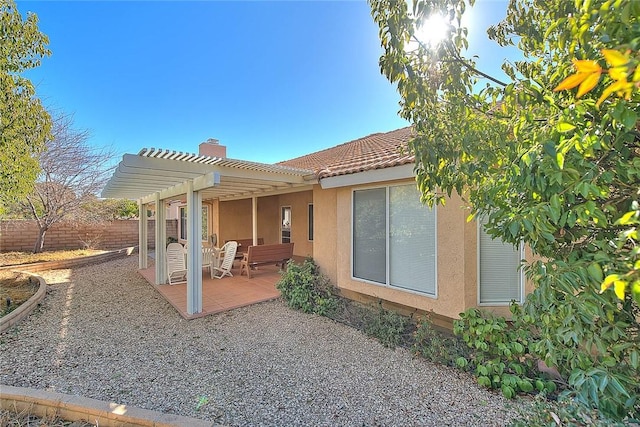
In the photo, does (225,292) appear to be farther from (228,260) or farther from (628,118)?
(628,118)

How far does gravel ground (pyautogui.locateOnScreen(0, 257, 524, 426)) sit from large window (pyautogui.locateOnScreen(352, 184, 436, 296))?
152 cm

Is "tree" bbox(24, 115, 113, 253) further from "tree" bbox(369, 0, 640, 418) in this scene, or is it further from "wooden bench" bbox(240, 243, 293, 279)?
"tree" bbox(369, 0, 640, 418)

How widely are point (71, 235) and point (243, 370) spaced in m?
19.5

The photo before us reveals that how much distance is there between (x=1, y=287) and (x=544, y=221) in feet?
48.1

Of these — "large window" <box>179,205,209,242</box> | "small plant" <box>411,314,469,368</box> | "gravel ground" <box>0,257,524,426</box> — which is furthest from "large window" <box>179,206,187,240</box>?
"small plant" <box>411,314,469,368</box>

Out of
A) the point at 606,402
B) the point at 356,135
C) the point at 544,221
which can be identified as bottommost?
the point at 606,402

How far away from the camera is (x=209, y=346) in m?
5.82

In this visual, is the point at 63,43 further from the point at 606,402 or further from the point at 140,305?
the point at 606,402

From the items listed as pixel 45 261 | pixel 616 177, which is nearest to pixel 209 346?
pixel 616 177

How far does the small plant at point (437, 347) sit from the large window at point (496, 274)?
3.32 ft

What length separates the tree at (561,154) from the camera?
1.61 m

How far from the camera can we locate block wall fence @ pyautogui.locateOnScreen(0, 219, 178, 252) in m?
16.2

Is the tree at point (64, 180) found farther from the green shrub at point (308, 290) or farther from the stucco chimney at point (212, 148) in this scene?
the green shrub at point (308, 290)

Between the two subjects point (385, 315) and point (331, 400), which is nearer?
point (331, 400)
